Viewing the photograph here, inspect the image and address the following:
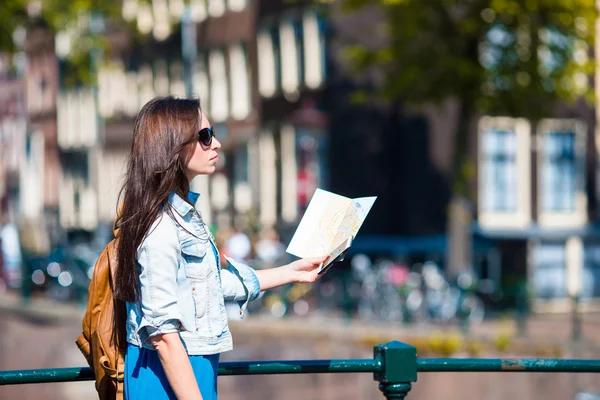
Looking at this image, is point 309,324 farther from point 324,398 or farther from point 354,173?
point 354,173

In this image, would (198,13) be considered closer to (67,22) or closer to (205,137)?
(67,22)

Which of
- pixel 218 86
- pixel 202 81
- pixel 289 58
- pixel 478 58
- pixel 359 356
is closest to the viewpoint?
pixel 359 356

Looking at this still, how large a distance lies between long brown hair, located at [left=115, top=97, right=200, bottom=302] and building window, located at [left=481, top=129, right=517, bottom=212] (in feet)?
59.2

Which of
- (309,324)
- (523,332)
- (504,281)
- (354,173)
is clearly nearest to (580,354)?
(523,332)

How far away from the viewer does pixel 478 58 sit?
52.2 feet

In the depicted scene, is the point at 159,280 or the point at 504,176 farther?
the point at 504,176

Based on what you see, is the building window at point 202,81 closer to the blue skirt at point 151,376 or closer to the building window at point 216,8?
the building window at point 216,8

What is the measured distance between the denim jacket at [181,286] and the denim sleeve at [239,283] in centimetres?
17

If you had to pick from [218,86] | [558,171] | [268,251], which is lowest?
[268,251]

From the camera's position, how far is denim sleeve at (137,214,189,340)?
9.21ft

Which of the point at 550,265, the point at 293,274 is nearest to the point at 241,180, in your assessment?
the point at 550,265

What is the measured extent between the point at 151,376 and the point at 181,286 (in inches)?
8.9

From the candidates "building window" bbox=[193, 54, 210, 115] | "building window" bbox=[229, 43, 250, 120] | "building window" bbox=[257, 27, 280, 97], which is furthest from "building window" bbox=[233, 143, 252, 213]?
"building window" bbox=[193, 54, 210, 115]

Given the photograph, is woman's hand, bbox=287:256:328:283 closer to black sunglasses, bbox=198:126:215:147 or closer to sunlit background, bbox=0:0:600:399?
black sunglasses, bbox=198:126:215:147
